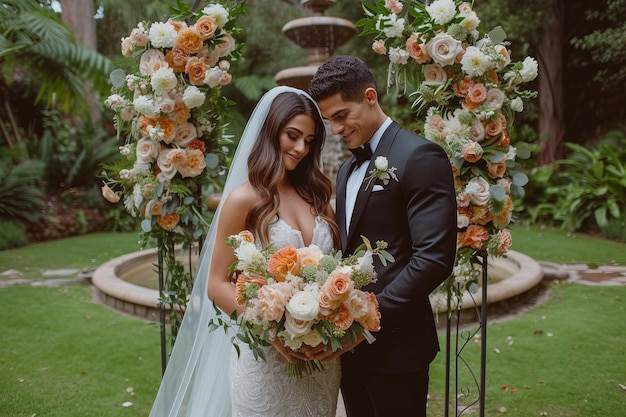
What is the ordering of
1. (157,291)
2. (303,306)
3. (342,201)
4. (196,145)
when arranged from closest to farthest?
(303,306)
(342,201)
(196,145)
(157,291)

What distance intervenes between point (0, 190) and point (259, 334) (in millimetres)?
11625

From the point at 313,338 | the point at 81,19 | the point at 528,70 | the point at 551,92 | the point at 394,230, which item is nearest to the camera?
the point at 313,338

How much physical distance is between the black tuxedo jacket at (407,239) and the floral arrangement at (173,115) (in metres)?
1.24

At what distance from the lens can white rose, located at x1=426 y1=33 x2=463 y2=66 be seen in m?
2.79

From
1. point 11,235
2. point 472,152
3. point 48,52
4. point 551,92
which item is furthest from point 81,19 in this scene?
point 472,152

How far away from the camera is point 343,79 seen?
2.16 metres

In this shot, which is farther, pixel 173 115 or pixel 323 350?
pixel 173 115

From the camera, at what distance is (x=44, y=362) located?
4793 millimetres

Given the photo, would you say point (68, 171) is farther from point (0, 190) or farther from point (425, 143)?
point (425, 143)

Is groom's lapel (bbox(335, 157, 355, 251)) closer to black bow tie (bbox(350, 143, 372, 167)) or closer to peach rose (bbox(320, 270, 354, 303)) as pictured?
black bow tie (bbox(350, 143, 372, 167))

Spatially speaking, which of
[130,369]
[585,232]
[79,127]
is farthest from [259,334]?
[79,127]

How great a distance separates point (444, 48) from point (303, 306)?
5.97 feet

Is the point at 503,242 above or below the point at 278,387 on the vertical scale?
above

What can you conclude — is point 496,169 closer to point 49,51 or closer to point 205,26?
point 205,26
